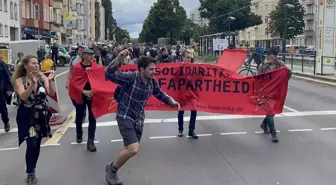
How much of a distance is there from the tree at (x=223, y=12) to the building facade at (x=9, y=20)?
26.3 metres

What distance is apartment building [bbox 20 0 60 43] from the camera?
2032 inches

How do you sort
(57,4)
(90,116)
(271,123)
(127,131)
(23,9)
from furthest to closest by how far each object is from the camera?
(57,4)
(23,9)
(271,123)
(90,116)
(127,131)

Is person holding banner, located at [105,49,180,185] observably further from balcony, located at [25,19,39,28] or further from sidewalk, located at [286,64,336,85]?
balcony, located at [25,19,39,28]

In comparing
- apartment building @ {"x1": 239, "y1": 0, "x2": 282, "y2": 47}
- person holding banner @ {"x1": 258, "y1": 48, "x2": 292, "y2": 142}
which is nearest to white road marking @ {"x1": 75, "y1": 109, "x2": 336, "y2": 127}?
person holding banner @ {"x1": 258, "y1": 48, "x2": 292, "y2": 142}

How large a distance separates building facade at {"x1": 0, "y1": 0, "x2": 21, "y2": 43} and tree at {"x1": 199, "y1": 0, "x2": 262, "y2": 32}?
2628cm

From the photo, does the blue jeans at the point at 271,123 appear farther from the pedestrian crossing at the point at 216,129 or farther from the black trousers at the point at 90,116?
the black trousers at the point at 90,116

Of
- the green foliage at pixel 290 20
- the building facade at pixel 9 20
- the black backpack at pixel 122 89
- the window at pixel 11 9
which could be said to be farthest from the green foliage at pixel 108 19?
the black backpack at pixel 122 89

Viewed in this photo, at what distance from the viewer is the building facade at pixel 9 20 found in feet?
141

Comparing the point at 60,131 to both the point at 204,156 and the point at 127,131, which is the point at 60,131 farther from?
the point at 127,131

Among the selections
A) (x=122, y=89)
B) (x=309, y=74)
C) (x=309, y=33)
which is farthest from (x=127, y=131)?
(x=309, y=33)

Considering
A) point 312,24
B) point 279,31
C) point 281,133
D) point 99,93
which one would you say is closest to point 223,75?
point 281,133

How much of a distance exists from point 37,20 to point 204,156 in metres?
51.3

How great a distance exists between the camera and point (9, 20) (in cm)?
4534

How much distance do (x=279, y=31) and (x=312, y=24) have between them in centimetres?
2710
